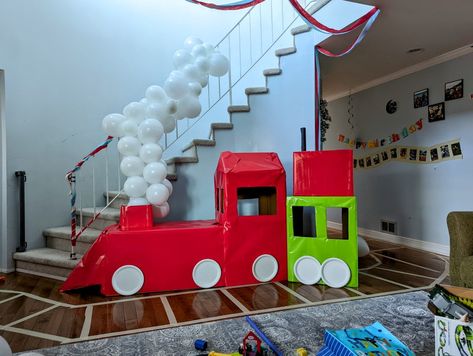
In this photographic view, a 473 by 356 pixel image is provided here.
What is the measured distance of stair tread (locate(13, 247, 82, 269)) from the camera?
9.67 ft

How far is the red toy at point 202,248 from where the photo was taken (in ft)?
8.30

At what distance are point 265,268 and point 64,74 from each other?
302 centimetres

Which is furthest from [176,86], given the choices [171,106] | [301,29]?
[301,29]

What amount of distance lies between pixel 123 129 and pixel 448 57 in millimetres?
3455

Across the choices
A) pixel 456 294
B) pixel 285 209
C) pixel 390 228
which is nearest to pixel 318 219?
pixel 285 209

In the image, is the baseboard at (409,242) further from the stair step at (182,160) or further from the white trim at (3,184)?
the white trim at (3,184)

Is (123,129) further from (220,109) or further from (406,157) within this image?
(406,157)

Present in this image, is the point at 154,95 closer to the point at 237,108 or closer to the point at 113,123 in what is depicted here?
the point at 113,123

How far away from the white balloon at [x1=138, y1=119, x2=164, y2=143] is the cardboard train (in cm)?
55

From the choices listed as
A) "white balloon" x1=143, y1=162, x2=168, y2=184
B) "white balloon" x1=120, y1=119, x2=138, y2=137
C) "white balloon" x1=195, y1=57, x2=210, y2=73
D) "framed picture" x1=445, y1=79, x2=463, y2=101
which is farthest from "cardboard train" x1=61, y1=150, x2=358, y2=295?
"framed picture" x1=445, y1=79, x2=463, y2=101

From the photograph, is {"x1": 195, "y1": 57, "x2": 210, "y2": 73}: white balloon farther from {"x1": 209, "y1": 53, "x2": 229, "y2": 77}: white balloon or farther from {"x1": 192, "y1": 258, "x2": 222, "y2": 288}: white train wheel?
{"x1": 192, "y1": 258, "x2": 222, "y2": 288}: white train wheel

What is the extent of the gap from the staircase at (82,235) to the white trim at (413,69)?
155cm

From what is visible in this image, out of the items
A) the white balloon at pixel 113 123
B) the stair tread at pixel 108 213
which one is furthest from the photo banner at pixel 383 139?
the stair tread at pixel 108 213

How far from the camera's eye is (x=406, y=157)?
13.8 feet
